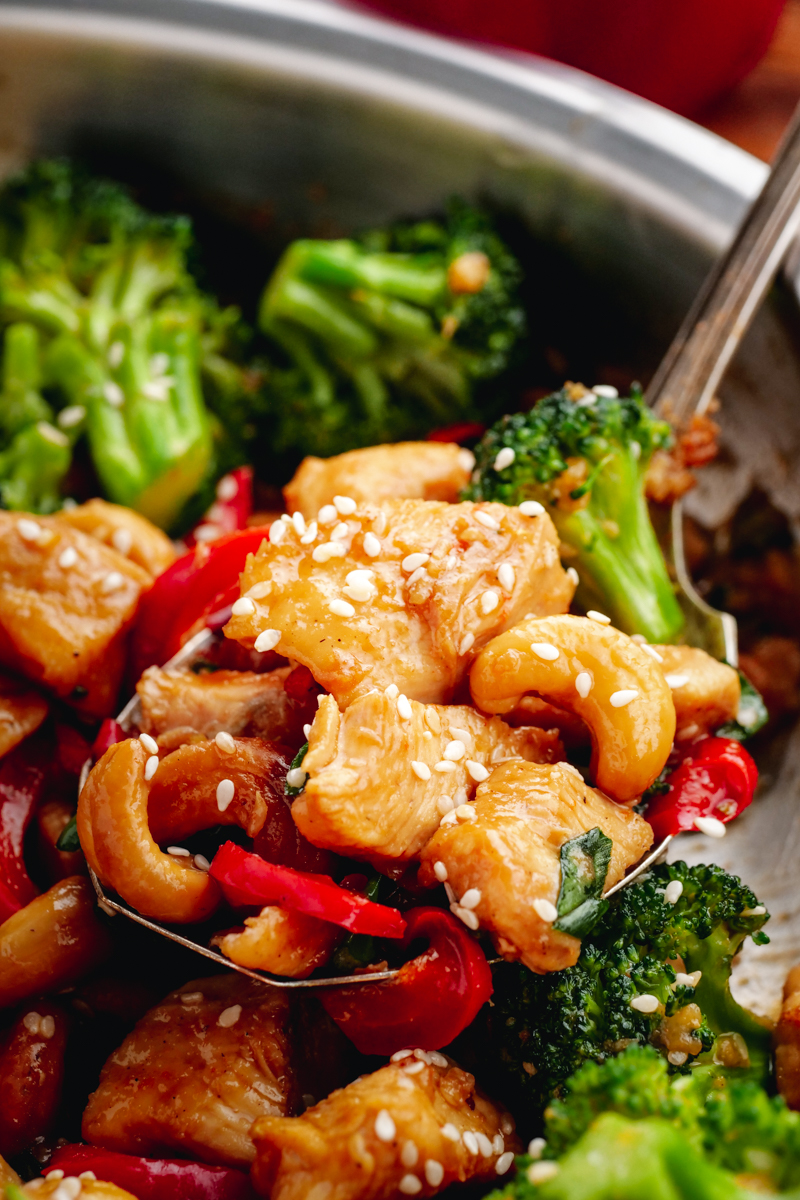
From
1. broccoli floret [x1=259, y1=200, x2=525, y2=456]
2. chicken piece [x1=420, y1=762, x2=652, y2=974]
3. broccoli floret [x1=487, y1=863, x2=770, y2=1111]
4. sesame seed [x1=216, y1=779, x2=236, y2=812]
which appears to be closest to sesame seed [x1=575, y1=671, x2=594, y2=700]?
chicken piece [x1=420, y1=762, x2=652, y2=974]

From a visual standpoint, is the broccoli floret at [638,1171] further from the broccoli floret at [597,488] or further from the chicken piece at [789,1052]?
the broccoli floret at [597,488]

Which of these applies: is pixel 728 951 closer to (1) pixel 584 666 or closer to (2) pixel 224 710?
(1) pixel 584 666

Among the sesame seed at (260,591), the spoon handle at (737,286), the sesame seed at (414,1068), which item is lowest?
the sesame seed at (414,1068)

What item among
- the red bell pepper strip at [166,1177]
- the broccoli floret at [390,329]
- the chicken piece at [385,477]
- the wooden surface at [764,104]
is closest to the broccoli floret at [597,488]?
the chicken piece at [385,477]

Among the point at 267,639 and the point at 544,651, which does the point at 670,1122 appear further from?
the point at 267,639

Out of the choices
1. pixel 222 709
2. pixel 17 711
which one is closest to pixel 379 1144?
pixel 222 709

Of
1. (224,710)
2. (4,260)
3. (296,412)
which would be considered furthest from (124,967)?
(4,260)

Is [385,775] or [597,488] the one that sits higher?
[597,488]

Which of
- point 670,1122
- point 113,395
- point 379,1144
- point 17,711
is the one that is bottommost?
point 17,711
